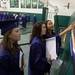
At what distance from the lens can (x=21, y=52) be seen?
2.61 metres

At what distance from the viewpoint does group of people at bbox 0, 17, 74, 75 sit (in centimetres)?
250

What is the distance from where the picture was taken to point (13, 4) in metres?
4.09

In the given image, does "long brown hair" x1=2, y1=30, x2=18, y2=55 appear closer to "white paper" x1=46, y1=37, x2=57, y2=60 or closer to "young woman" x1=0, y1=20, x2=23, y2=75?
"young woman" x1=0, y1=20, x2=23, y2=75

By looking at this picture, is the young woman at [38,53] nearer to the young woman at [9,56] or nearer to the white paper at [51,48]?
the white paper at [51,48]

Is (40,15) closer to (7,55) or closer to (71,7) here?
(71,7)

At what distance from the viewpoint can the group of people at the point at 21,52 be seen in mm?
2498

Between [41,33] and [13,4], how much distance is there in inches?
54.5

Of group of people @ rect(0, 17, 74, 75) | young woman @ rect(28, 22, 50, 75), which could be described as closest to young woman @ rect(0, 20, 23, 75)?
group of people @ rect(0, 17, 74, 75)

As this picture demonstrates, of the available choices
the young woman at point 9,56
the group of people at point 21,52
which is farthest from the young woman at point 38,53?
the young woman at point 9,56

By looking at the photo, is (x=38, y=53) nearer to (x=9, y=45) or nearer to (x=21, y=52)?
(x=21, y=52)

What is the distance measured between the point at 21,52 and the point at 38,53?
20cm

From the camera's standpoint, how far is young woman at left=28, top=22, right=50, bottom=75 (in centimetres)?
271

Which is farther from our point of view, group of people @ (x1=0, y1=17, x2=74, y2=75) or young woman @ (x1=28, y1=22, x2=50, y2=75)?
young woman @ (x1=28, y1=22, x2=50, y2=75)

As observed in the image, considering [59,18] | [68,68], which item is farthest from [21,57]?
[59,18]
